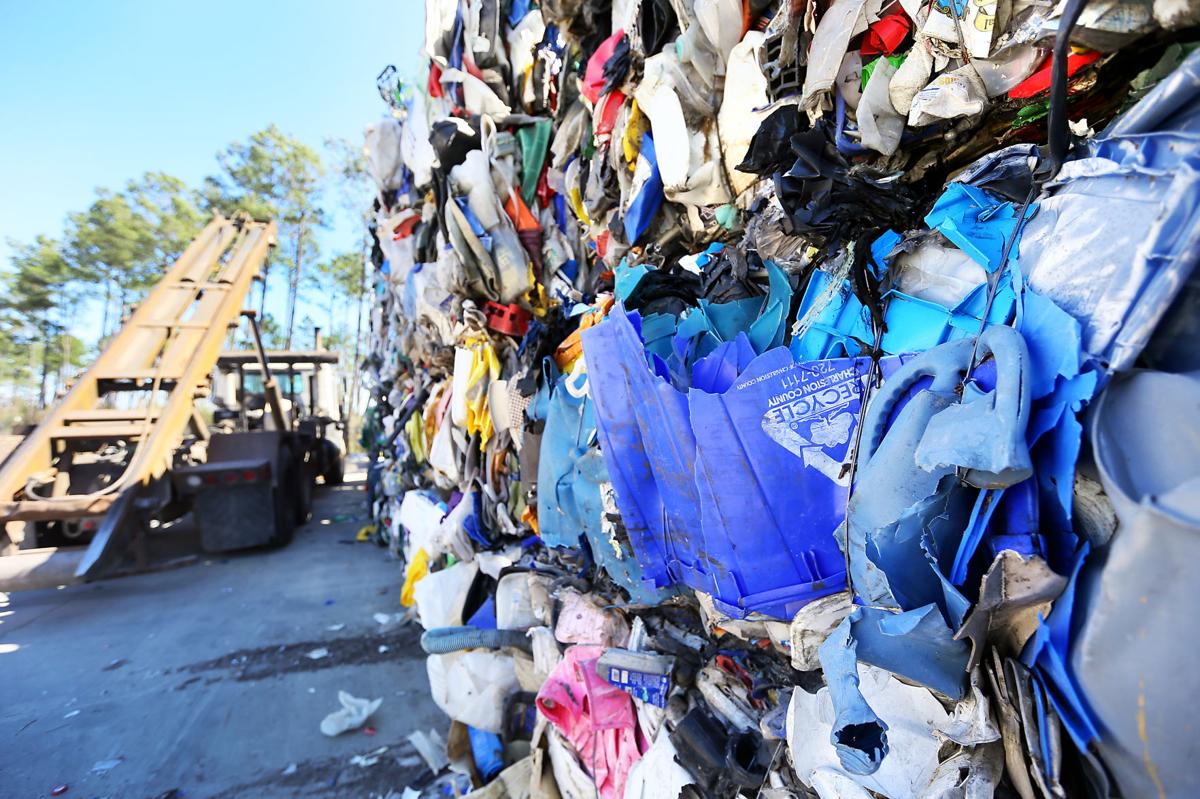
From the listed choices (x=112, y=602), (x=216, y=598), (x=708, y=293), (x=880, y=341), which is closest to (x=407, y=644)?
(x=216, y=598)

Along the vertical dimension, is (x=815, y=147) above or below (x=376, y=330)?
below

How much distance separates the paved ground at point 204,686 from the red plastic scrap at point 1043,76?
9.70 ft

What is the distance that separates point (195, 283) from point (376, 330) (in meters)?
2.00

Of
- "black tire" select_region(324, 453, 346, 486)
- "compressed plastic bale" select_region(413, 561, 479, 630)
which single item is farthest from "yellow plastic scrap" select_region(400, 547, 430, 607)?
"black tire" select_region(324, 453, 346, 486)

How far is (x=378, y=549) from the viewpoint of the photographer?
5973 millimetres

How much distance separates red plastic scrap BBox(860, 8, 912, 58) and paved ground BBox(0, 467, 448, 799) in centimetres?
295

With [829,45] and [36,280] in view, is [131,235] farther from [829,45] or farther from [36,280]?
[829,45]

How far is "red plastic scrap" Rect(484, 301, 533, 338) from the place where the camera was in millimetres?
2724

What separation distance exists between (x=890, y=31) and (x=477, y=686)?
2536mm

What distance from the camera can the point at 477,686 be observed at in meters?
2.31

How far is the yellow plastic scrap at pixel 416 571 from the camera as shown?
365 cm

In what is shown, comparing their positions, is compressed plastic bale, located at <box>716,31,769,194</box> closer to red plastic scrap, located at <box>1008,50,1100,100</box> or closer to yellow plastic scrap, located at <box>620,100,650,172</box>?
yellow plastic scrap, located at <box>620,100,650,172</box>

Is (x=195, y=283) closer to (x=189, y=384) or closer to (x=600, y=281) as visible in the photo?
(x=189, y=384)

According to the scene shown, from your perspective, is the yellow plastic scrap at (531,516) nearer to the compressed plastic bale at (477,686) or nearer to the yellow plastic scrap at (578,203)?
the compressed plastic bale at (477,686)
